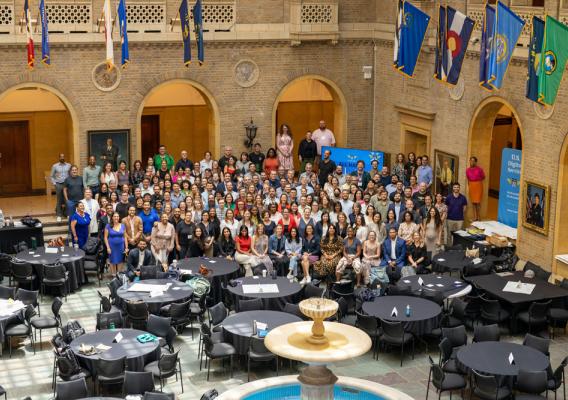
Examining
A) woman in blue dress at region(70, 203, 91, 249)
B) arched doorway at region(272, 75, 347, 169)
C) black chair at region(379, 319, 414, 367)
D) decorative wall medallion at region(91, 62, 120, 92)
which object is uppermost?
decorative wall medallion at region(91, 62, 120, 92)

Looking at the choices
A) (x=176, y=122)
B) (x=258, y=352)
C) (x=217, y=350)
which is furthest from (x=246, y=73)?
(x=258, y=352)

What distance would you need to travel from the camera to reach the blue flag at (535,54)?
59.6 ft

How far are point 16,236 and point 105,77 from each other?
5784 mm

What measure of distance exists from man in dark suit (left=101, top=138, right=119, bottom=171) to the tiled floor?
9030mm

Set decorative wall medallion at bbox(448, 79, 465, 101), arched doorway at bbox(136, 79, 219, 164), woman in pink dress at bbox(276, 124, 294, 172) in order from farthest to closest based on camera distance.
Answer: arched doorway at bbox(136, 79, 219, 164) < woman in pink dress at bbox(276, 124, 294, 172) < decorative wall medallion at bbox(448, 79, 465, 101)

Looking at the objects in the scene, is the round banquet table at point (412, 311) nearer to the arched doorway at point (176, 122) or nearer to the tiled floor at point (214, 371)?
the tiled floor at point (214, 371)

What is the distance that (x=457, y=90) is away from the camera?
2511 cm

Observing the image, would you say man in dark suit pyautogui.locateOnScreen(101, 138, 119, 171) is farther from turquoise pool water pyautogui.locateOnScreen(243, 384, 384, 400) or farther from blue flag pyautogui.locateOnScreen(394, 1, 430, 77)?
turquoise pool water pyautogui.locateOnScreen(243, 384, 384, 400)

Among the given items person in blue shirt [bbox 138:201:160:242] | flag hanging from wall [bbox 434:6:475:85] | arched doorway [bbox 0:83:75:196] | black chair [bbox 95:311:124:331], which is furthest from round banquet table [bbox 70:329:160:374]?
arched doorway [bbox 0:83:75:196]

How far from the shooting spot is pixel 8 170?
3025 cm

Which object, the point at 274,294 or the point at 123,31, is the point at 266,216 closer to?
the point at 274,294

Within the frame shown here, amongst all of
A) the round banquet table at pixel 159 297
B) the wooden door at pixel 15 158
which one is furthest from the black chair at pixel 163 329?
the wooden door at pixel 15 158

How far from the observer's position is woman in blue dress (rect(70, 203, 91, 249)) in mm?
22391

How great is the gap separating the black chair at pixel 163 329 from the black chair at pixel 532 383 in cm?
597
